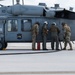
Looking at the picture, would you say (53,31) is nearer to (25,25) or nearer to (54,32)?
(54,32)

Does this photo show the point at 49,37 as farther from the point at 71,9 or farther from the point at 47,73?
the point at 47,73

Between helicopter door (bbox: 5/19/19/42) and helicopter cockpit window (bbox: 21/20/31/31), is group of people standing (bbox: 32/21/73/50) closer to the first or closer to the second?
helicopter cockpit window (bbox: 21/20/31/31)

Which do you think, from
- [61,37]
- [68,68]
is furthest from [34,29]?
[68,68]

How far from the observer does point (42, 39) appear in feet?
65.0

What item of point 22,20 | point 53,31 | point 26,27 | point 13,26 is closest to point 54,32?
point 53,31

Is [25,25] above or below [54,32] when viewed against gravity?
above

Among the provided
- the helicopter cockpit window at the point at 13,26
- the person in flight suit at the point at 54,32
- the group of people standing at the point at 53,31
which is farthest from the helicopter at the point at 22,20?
the person in flight suit at the point at 54,32

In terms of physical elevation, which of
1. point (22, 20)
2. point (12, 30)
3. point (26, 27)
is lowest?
point (12, 30)

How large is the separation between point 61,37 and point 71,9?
2177 mm

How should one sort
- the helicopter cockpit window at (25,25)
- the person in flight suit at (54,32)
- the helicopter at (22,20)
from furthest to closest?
the helicopter cockpit window at (25,25), the helicopter at (22,20), the person in flight suit at (54,32)

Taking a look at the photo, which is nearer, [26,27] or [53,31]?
[53,31]

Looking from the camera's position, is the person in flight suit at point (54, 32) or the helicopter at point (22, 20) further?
the helicopter at point (22, 20)

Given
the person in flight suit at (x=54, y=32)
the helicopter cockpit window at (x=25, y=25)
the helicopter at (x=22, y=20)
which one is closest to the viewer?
the person in flight suit at (x=54, y=32)

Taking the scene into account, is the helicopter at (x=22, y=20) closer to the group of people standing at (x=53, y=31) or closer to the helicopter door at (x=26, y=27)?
the helicopter door at (x=26, y=27)
